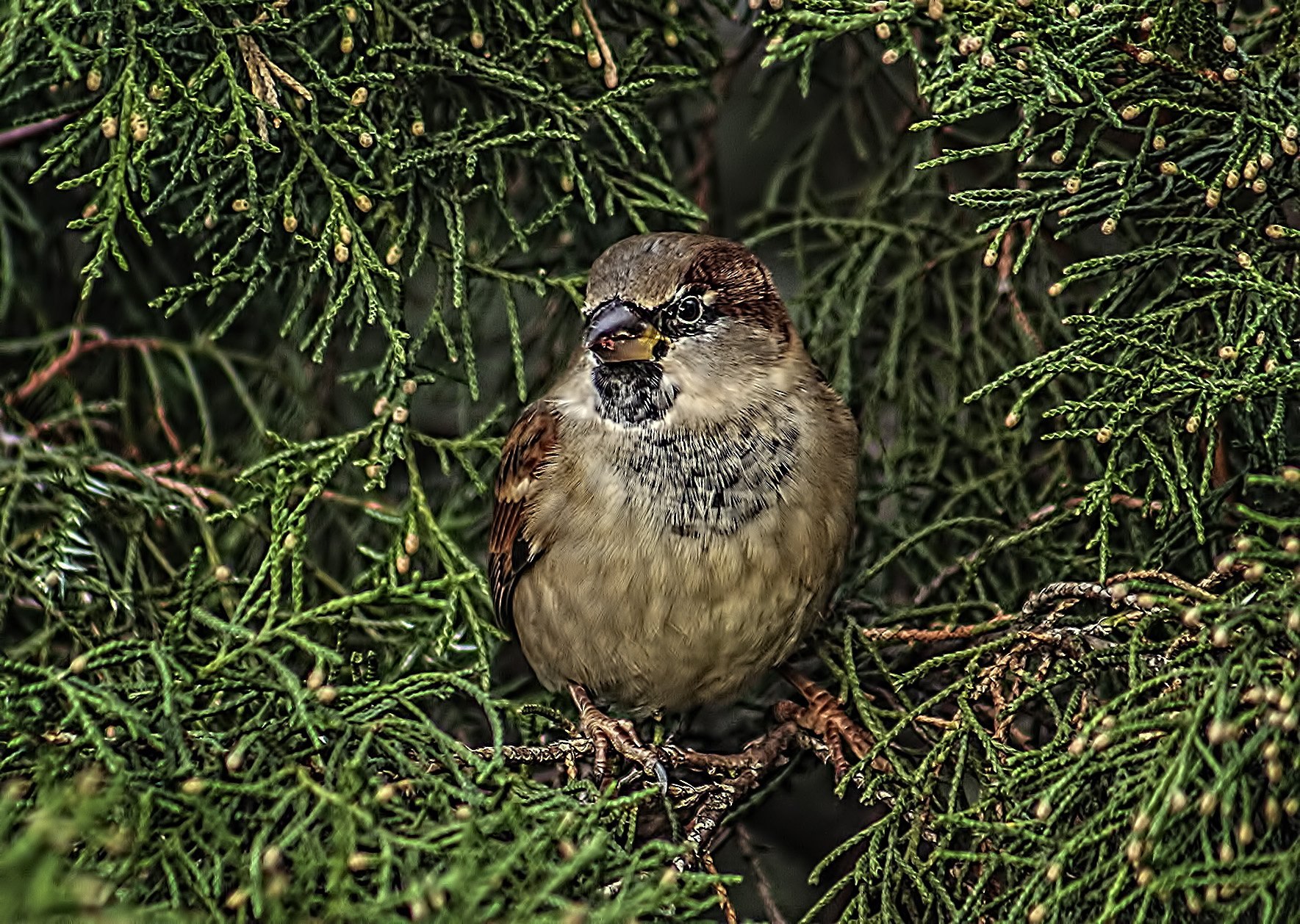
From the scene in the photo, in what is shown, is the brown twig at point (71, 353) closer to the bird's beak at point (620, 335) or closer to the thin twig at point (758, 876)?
the bird's beak at point (620, 335)

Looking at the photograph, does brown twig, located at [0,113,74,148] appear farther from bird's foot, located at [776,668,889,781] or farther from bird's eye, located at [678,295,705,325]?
bird's foot, located at [776,668,889,781]

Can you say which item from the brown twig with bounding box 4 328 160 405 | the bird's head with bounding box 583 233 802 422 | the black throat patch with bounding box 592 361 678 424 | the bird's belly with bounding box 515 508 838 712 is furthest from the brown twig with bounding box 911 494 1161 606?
the brown twig with bounding box 4 328 160 405

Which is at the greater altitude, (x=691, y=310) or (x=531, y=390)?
(x=691, y=310)

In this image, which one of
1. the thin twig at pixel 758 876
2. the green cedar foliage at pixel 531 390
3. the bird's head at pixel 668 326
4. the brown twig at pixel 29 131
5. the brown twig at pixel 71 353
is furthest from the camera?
the brown twig at pixel 71 353

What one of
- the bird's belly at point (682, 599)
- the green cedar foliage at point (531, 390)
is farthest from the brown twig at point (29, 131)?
the bird's belly at point (682, 599)

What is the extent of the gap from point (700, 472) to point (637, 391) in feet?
0.67

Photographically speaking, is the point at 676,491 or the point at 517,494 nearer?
the point at 676,491

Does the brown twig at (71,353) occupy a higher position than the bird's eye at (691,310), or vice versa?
the brown twig at (71,353)

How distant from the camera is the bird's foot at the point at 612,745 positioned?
2.39 metres

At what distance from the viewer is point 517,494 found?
8.79 feet

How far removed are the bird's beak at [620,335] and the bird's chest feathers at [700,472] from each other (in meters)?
0.14

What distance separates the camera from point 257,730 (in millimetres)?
1896

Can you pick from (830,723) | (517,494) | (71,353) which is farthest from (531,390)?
(830,723)

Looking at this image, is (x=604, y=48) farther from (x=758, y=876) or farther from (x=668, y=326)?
(x=758, y=876)
